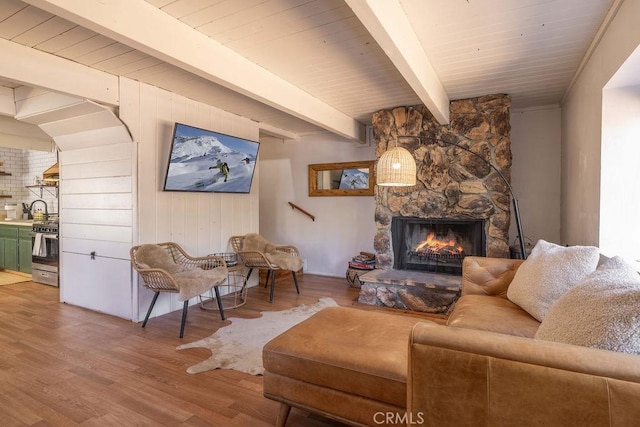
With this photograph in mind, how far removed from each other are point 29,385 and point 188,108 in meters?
2.74

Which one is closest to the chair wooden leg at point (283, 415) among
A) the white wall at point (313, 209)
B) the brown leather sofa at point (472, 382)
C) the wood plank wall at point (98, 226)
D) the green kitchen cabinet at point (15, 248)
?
the brown leather sofa at point (472, 382)

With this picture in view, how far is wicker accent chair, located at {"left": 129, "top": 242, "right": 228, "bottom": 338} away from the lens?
288 centimetres

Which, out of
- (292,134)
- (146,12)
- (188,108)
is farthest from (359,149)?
(146,12)

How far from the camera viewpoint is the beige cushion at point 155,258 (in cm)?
314

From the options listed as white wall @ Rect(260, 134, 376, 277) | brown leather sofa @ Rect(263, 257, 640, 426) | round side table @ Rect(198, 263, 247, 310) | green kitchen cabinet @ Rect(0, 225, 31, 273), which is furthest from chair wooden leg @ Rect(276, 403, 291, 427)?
green kitchen cabinet @ Rect(0, 225, 31, 273)

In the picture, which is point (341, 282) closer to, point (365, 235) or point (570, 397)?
point (365, 235)

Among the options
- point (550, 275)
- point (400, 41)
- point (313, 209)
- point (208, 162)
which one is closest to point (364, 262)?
point (313, 209)

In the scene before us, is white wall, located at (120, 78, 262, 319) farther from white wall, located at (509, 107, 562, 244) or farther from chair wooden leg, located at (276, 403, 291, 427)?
white wall, located at (509, 107, 562, 244)

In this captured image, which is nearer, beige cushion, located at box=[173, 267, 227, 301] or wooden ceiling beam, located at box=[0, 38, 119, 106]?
wooden ceiling beam, located at box=[0, 38, 119, 106]

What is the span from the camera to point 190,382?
2.11m

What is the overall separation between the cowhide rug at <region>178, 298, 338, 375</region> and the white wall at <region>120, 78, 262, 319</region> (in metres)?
0.94

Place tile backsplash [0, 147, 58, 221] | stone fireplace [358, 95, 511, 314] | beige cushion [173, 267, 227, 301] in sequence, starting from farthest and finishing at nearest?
tile backsplash [0, 147, 58, 221] → stone fireplace [358, 95, 511, 314] → beige cushion [173, 267, 227, 301]

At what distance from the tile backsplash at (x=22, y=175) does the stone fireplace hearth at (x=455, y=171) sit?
18.6ft

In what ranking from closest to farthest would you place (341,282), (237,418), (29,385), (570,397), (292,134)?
(570,397) → (237,418) → (29,385) → (341,282) → (292,134)
